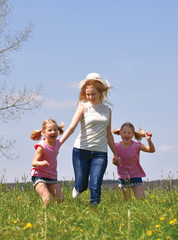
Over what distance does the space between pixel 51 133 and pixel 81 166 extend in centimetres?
74

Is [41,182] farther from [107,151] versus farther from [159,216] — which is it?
[159,216]

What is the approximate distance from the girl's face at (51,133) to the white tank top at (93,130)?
1.25 feet

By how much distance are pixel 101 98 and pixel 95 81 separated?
1.05 feet

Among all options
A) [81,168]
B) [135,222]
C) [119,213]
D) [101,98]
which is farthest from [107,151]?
[135,222]

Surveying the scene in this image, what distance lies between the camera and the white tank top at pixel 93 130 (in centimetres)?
603

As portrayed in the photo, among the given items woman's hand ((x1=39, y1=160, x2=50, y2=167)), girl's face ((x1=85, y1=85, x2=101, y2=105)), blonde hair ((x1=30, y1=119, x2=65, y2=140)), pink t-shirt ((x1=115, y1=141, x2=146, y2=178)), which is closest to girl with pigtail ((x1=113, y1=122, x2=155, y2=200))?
pink t-shirt ((x1=115, y1=141, x2=146, y2=178))

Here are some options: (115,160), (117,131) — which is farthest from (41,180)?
(117,131)

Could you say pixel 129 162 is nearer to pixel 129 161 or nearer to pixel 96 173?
pixel 129 161

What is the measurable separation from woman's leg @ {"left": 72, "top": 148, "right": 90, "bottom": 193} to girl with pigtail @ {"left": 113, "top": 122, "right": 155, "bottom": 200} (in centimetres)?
71

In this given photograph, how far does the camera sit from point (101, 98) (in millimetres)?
6402

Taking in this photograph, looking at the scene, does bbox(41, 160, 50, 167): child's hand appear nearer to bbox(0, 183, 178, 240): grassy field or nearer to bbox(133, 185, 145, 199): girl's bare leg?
bbox(0, 183, 178, 240): grassy field

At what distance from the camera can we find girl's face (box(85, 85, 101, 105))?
6.12m

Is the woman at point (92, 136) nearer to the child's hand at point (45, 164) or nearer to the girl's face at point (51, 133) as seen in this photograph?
the girl's face at point (51, 133)

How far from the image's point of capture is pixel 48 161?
606 centimetres
